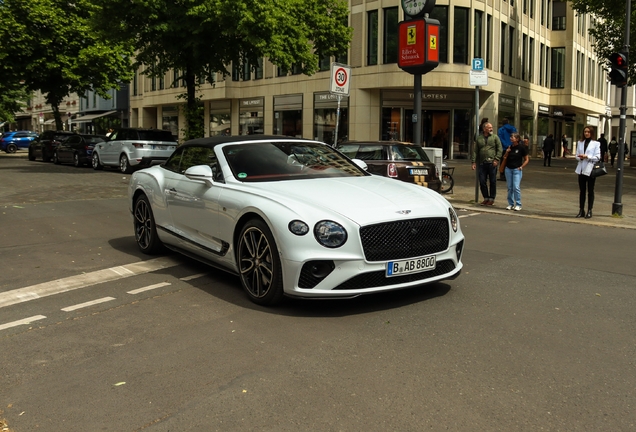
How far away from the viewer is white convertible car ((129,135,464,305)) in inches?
213

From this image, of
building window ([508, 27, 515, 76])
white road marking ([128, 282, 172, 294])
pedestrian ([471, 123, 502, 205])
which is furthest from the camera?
building window ([508, 27, 515, 76])

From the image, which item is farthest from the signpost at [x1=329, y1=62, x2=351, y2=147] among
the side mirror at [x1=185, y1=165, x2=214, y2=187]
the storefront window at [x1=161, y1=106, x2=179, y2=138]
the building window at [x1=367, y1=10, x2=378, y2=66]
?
the storefront window at [x1=161, y1=106, x2=179, y2=138]

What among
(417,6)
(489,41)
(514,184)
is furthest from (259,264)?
(489,41)

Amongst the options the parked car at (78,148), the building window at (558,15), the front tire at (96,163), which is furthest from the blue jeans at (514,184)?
the building window at (558,15)

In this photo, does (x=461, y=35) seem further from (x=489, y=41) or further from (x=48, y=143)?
(x=48, y=143)

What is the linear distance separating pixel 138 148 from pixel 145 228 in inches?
636

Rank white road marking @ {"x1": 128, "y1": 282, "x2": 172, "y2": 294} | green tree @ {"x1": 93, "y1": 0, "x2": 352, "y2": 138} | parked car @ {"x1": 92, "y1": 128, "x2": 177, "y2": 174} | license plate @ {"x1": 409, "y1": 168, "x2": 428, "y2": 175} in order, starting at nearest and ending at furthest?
white road marking @ {"x1": 128, "y1": 282, "x2": 172, "y2": 294}
license plate @ {"x1": 409, "y1": 168, "x2": 428, "y2": 175}
green tree @ {"x1": 93, "y1": 0, "x2": 352, "y2": 138}
parked car @ {"x1": 92, "y1": 128, "x2": 177, "y2": 174}

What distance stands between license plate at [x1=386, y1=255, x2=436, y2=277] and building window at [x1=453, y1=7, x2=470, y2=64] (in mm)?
31173

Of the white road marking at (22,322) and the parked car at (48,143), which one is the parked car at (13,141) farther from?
the white road marking at (22,322)

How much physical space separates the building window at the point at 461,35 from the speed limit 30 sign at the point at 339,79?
21.3m

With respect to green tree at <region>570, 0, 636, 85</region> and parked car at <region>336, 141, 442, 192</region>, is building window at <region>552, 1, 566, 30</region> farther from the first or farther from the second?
parked car at <region>336, 141, 442, 192</region>

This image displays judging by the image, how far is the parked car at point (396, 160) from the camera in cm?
1461

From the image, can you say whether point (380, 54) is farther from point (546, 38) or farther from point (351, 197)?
point (351, 197)

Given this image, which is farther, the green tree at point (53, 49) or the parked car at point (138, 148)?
the green tree at point (53, 49)
